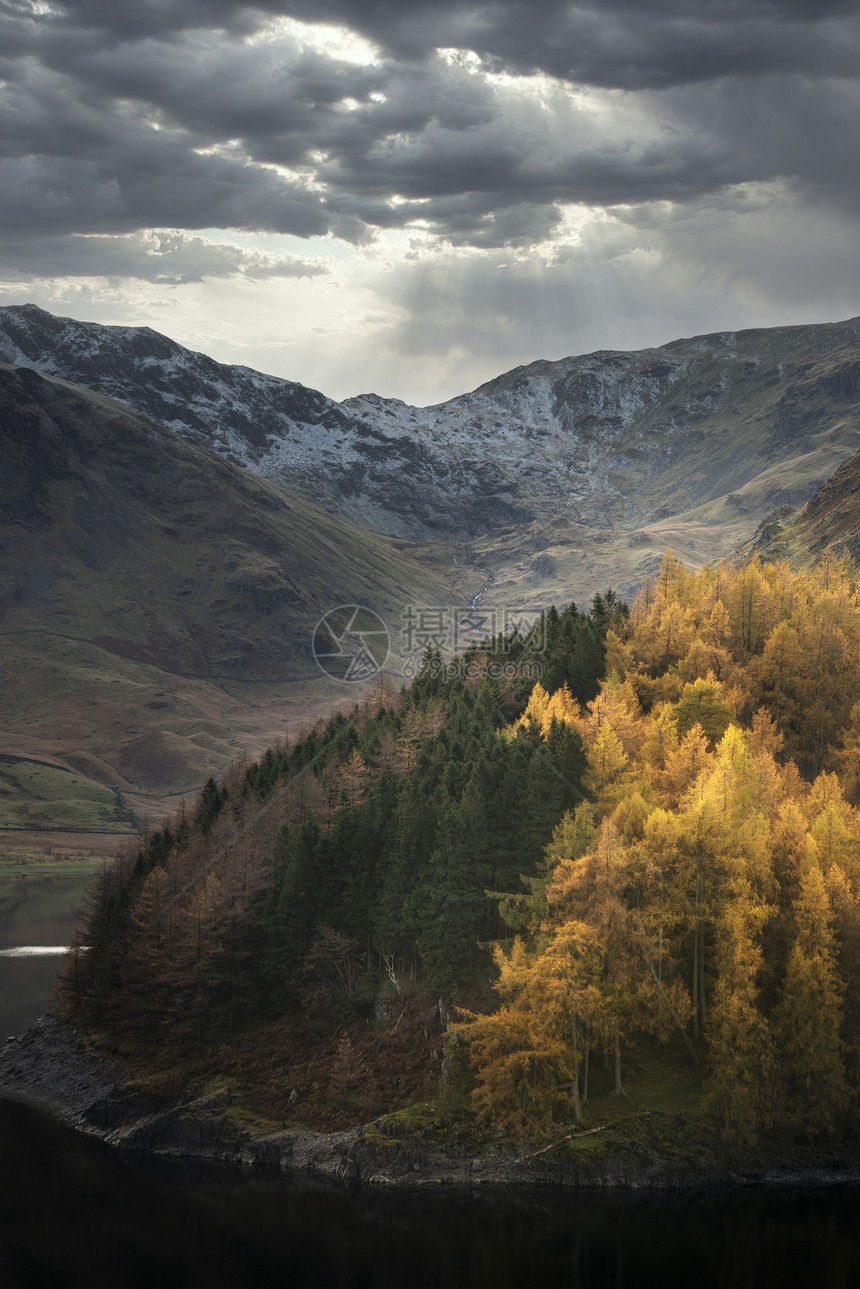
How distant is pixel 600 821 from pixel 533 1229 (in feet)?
104

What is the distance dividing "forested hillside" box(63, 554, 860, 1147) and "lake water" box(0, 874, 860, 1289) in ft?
21.2

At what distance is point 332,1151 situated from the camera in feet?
284

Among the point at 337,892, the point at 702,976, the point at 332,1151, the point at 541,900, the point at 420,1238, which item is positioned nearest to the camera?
the point at 420,1238

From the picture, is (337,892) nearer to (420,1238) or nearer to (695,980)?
(420,1238)

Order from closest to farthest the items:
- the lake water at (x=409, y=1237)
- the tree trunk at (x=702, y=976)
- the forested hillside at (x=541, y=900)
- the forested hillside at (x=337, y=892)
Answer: the lake water at (x=409, y=1237) → the forested hillside at (x=541, y=900) → the tree trunk at (x=702, y=976) → the forested hillside at (x=337, y=892)

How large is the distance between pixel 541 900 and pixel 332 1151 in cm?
2651

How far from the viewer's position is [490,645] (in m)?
158

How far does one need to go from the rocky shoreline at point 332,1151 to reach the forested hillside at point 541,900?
275 cm

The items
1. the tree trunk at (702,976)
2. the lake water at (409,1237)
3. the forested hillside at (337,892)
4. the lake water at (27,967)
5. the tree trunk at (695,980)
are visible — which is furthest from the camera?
the lake water at (27,967)

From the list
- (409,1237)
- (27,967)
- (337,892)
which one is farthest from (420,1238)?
(27,967)

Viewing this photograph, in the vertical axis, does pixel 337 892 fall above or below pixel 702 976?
above

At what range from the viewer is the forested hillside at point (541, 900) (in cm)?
8112

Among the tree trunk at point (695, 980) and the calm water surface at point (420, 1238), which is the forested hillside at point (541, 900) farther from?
the calm water surface at point (420, 1238)

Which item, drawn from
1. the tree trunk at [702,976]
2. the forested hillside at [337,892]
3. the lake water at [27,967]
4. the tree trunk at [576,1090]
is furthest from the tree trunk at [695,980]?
the lake water at [27,967]
